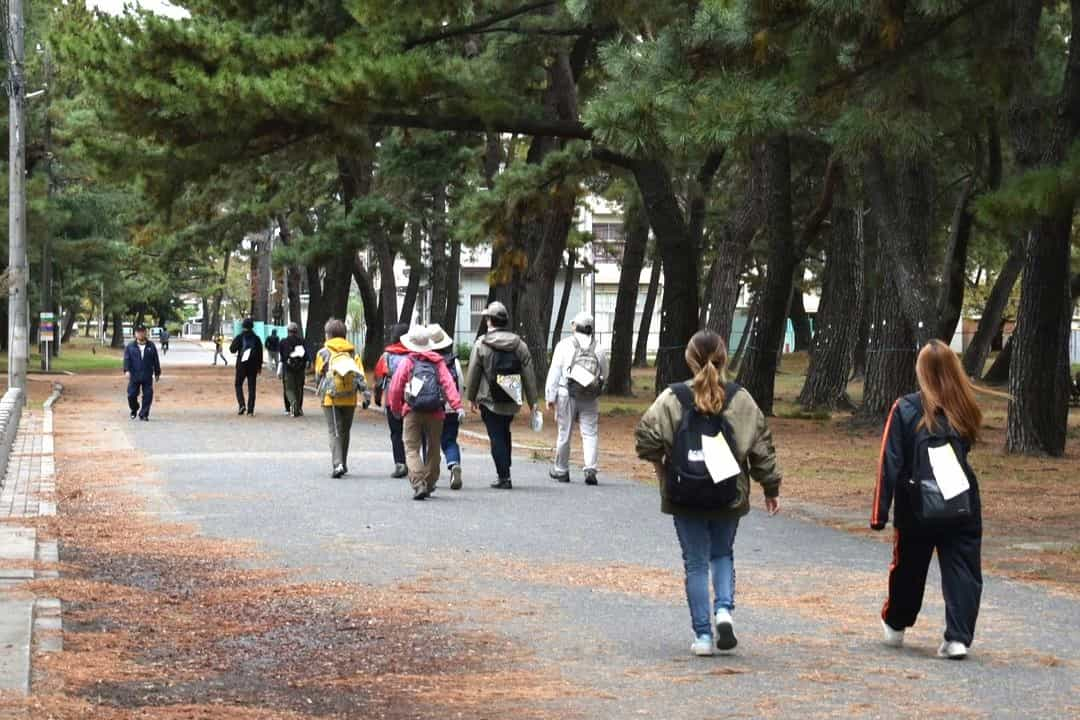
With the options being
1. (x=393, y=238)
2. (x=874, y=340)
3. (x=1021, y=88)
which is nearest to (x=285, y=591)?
(x=1021, y=88)

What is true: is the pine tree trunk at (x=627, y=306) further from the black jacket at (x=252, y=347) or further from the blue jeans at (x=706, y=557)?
the blue jeans at (x=706, y=557)

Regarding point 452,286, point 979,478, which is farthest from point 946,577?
point 452,286

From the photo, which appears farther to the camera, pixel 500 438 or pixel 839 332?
pixel 839 332

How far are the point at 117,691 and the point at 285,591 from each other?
2.81 meters

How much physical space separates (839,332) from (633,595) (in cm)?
2338

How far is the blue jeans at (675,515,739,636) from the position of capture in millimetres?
8430

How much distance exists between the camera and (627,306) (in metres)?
42.8

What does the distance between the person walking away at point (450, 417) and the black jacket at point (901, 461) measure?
26.6 ft

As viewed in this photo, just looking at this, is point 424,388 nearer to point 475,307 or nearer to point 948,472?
point 948,472

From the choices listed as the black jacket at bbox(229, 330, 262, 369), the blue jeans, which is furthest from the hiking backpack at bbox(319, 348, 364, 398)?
the black jacket at bbox(229, 330, 262, 369)

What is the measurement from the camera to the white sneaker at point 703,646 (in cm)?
831

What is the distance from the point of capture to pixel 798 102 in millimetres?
15367

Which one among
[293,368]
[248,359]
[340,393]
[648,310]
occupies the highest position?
[648,310]

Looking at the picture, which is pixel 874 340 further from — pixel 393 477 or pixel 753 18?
pixel 753 18
